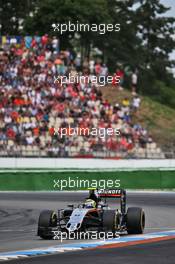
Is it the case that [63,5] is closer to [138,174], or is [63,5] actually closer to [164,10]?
[138,174]

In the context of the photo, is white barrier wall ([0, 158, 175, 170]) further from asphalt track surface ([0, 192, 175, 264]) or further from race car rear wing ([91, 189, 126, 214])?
race car rear wing ([91, 189, 126, 214])

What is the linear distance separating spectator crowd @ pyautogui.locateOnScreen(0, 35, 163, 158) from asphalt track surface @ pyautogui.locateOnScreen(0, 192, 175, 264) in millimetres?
2610

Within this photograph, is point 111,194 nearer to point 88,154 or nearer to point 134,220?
point 134,220

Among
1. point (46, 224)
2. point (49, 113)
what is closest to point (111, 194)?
point (46, 224)

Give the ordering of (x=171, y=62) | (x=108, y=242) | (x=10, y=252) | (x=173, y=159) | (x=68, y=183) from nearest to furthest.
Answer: (x=10, y=252), (x=108, y=242), (x=68, y=183), (x=173, y=159), (x=171, y=62)

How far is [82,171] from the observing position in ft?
126

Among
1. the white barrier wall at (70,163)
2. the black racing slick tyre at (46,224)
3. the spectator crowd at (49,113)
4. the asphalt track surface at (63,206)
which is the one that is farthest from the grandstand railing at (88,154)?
the black racing slick tyre at (46,224)

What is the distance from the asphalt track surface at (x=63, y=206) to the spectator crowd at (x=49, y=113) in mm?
2610

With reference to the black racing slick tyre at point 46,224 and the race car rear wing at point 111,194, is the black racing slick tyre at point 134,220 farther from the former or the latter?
the black racing slick tyre at point 46,224

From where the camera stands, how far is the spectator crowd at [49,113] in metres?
38.1

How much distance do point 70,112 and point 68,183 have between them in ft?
10.8

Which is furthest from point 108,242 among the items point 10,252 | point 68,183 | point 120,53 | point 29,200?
point 120,53

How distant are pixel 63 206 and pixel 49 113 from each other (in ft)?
35.8

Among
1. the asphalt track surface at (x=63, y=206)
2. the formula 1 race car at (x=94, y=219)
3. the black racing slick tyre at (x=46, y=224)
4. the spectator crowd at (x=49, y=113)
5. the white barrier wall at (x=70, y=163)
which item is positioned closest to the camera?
the asphalt track surface at (x=63, y=206)
